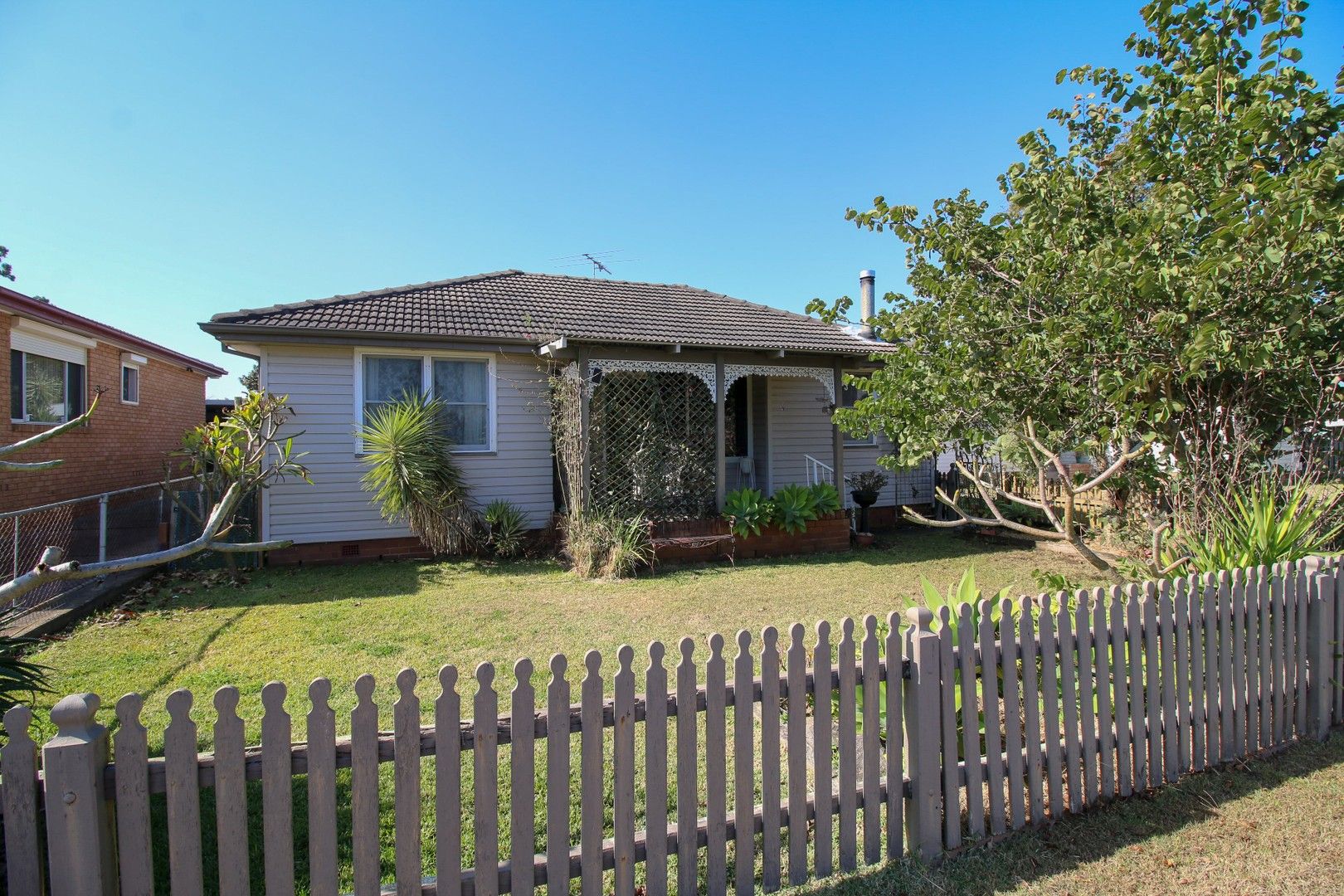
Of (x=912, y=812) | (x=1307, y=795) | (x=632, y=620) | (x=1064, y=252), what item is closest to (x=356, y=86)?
(x=632, y=620)

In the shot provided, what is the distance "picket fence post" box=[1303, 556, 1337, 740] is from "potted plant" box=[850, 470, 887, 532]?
8.92 meters

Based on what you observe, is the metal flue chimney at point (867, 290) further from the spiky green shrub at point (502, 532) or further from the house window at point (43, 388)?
the house window at point (43, 388)

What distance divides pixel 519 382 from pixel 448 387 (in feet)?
3.58

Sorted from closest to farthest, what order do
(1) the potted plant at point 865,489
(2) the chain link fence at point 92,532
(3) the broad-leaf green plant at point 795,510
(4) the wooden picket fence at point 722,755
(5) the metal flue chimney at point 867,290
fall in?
(4) the wooden picket fence at point 722,755 → (2) the chain link fence at point 92,532 → (3) the broad-leaf green plant at point 795,510 → (1) the potted plant at point 865,489 → (5) the metal flue chimney at point 867,290

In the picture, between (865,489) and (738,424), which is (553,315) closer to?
(738,424)

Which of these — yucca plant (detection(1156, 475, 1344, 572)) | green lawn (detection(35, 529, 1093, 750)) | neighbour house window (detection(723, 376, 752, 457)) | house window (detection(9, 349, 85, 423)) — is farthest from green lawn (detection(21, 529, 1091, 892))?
house window (detection(9, 349, 85, 423))

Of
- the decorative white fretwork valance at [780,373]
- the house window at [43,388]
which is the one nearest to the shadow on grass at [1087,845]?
the decorative white fretwork valance at [780,373]

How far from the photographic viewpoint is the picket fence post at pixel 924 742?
2.82 m

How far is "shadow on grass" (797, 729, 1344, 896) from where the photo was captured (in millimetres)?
2672

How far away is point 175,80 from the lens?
8906mm

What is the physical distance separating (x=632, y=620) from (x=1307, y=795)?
4904 mm

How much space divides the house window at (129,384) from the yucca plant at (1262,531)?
1697cm

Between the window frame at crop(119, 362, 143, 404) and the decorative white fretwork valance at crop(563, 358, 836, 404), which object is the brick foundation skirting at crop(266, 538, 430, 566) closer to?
the decorative white fretwork valance at crop(563, 358, 836, 404)

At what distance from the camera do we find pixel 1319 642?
12.9ft
